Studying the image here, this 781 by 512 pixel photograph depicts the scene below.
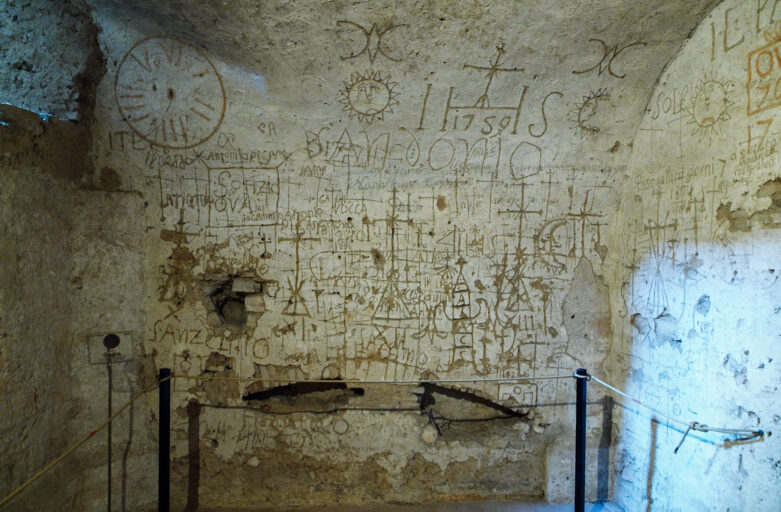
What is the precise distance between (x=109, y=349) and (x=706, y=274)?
4.40 metres

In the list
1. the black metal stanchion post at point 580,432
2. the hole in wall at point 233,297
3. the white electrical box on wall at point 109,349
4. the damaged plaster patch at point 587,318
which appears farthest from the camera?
the damaged plaster patch at point 587,318

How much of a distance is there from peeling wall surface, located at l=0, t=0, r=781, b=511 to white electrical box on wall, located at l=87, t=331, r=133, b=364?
0.06 m

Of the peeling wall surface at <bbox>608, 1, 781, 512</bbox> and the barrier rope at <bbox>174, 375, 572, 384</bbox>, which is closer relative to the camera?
the peeling wall surface at <bbox>608, 1, 781, 512</bbox>

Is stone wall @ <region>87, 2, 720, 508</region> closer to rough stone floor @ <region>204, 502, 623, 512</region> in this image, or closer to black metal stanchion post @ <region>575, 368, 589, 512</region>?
rough stone floor @ <region>204, 502, 623, 512</region>

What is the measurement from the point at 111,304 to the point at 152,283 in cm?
33

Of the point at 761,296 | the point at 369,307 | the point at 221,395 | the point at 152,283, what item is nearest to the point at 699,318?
the point at 761,296

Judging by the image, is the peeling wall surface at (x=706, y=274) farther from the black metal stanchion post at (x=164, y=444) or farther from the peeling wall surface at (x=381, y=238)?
the black metal stanchion post at (x=164, y=444)

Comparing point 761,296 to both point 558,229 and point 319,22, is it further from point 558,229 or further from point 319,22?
point 319,22

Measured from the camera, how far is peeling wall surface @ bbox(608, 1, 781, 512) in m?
2.42

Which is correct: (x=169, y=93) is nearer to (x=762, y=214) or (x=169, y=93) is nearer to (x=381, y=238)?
(x=381, y=238)

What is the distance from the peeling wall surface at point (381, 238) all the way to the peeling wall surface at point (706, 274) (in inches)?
1.1

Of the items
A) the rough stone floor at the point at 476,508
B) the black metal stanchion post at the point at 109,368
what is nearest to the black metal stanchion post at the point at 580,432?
the rough stone floor at the point at 476,508

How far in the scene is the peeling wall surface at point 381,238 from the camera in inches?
122

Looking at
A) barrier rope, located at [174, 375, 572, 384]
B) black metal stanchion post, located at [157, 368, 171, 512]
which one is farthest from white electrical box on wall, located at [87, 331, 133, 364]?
black metal stanchion post, located at [157, 368, 171, 512]
